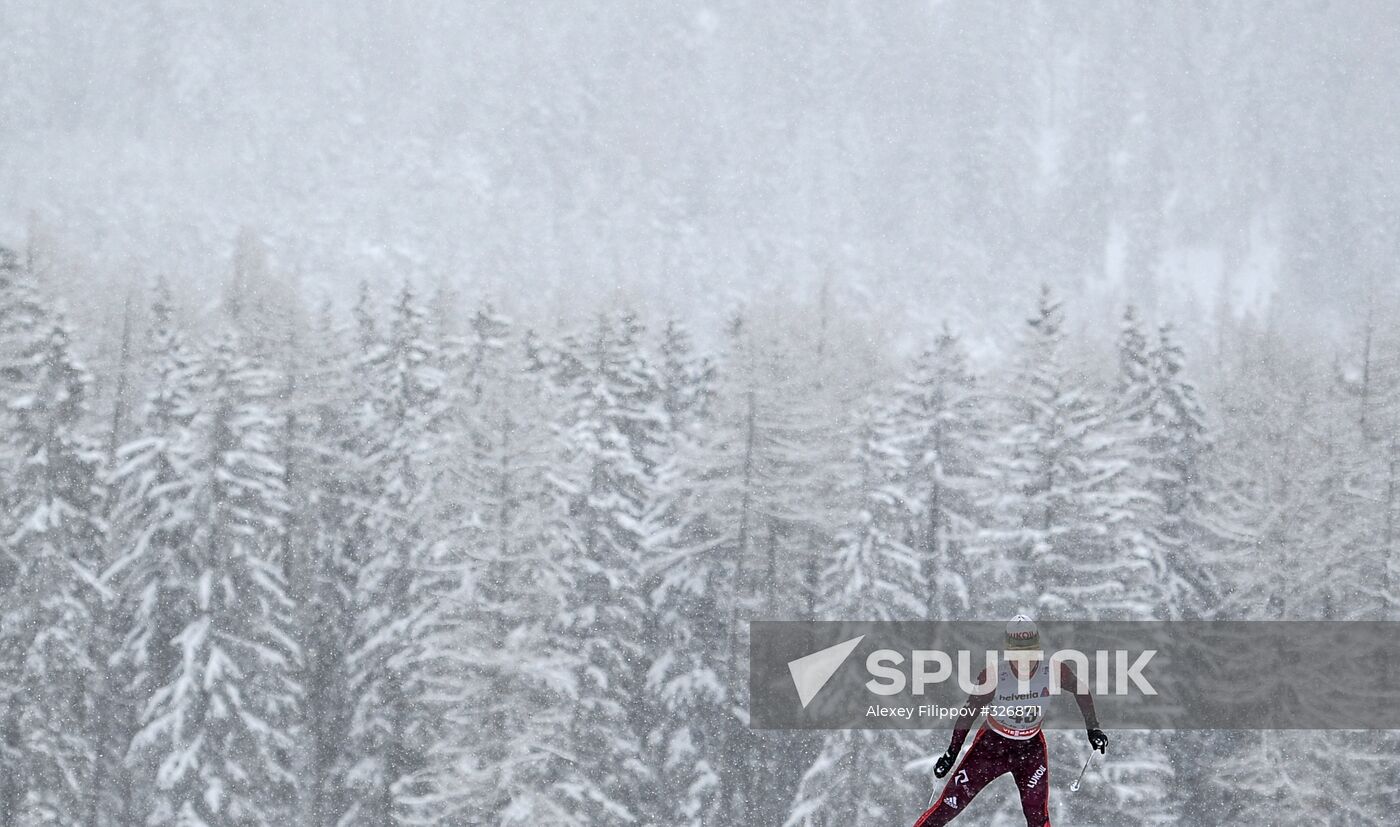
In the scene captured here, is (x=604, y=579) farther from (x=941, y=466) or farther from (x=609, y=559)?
(x=941, y=466)

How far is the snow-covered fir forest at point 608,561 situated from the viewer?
26.9 m

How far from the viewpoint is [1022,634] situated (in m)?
10.2

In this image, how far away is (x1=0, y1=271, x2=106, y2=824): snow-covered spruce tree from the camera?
1070 inches

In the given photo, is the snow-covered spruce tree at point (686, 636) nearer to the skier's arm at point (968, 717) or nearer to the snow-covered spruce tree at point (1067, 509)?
the snow-covered spruce tree at point (1067, 509)

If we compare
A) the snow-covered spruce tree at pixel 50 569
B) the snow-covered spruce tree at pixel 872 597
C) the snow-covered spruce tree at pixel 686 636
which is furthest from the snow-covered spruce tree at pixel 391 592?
the snow-covered spruce tree at pixel 872 597

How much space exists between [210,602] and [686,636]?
10544 mm

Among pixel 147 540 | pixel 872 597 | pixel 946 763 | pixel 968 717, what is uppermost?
pixel 147 540

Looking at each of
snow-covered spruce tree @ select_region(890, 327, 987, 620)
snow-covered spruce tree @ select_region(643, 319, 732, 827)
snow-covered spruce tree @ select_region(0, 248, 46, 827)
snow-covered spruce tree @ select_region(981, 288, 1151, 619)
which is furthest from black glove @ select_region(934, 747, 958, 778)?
snow-covered spruce tree @ select_region(0, 248, 46, 827)

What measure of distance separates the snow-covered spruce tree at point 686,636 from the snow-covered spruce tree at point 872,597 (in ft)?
9.08

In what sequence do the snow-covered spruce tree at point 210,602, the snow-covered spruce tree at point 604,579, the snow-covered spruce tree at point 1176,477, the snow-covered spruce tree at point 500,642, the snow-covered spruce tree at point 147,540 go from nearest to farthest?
the snow-covered spruce tree at point 500,642 < the snow-covered spruce tree at point 210,602 < the snow-covered spruce tree at point 604,579 < the snow-covered spruce tree at point 147,540 < the snow-covered spruce tree at point 1176,477

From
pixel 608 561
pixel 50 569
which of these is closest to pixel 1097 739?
pixel 608 561

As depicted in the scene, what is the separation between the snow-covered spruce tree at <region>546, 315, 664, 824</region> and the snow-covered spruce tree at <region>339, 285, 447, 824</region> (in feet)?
10.3

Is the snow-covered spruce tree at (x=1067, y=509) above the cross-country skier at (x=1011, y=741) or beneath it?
above

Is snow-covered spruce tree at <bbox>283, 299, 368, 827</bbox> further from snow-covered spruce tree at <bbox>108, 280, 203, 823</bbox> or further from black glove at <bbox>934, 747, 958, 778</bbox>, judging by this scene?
black glove at <bbox>934, 747, 958, 778</bbox>
